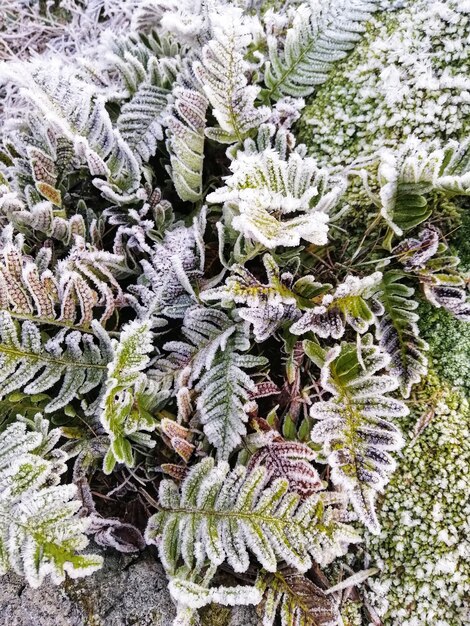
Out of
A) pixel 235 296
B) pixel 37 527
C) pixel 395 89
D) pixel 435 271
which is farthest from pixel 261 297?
pixel 395 89

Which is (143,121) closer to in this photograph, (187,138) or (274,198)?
(187,138)

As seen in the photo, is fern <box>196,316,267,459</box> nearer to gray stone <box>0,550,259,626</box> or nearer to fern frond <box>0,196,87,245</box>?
gray stone <box>0,550,259,626</box>

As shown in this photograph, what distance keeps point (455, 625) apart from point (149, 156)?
1.90 m

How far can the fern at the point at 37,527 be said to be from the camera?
149cm

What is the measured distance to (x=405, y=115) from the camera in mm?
2102

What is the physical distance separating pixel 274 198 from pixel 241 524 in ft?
3.14

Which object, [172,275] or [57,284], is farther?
[172,275]

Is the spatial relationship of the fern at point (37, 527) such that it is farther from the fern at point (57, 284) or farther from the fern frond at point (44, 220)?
the fern frond at point (44, 220)

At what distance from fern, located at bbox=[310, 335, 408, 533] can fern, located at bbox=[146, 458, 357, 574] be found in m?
0.15

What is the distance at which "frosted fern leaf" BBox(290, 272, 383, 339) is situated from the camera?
1723mm

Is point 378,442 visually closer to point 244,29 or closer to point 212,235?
point 212,235

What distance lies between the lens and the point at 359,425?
1.67 metres

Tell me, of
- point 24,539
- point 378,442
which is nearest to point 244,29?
point 378,442

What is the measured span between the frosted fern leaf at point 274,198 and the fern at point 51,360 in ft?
2.05
